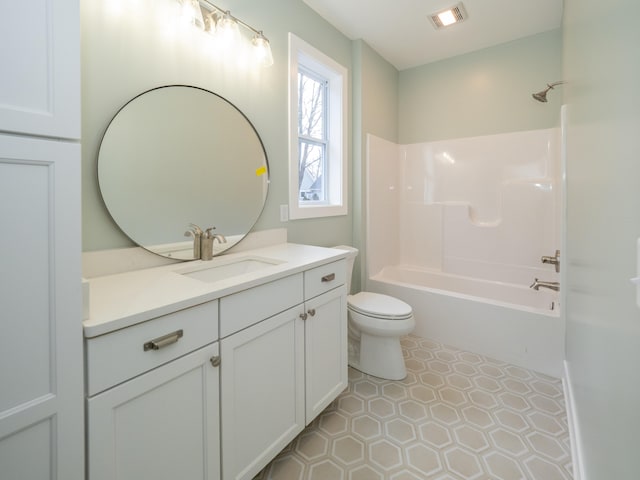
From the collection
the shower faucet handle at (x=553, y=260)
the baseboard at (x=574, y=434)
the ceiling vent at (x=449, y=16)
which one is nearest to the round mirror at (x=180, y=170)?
the ceiling vent at (x=449, y=16)

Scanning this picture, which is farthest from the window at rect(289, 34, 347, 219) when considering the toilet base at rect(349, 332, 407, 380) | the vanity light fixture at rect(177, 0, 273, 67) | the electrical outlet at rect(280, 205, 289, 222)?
the toilet base at rect(349, 332, 407, 380)

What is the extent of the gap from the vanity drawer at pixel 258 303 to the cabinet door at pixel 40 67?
2.18 feet

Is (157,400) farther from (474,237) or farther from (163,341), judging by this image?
(474,237)

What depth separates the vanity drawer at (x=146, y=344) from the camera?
30.6 inches

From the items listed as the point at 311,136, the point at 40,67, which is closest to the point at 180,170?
the point at 40,67

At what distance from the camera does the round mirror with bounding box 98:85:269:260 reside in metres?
1.31

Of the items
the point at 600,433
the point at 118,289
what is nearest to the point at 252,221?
the point at 118,289

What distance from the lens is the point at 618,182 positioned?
746mm

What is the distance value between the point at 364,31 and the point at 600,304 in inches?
99.4

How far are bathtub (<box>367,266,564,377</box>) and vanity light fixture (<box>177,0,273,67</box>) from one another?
1.96 metres

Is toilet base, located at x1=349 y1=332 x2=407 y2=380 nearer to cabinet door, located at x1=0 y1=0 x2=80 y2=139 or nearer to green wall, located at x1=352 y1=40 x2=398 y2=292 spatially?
green wall, located at x1=352 y1=40 x2=398 y2=292

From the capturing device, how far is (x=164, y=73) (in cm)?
142

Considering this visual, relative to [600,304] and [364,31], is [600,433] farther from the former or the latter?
[364,31]

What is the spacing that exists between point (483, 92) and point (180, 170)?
2774 mm
